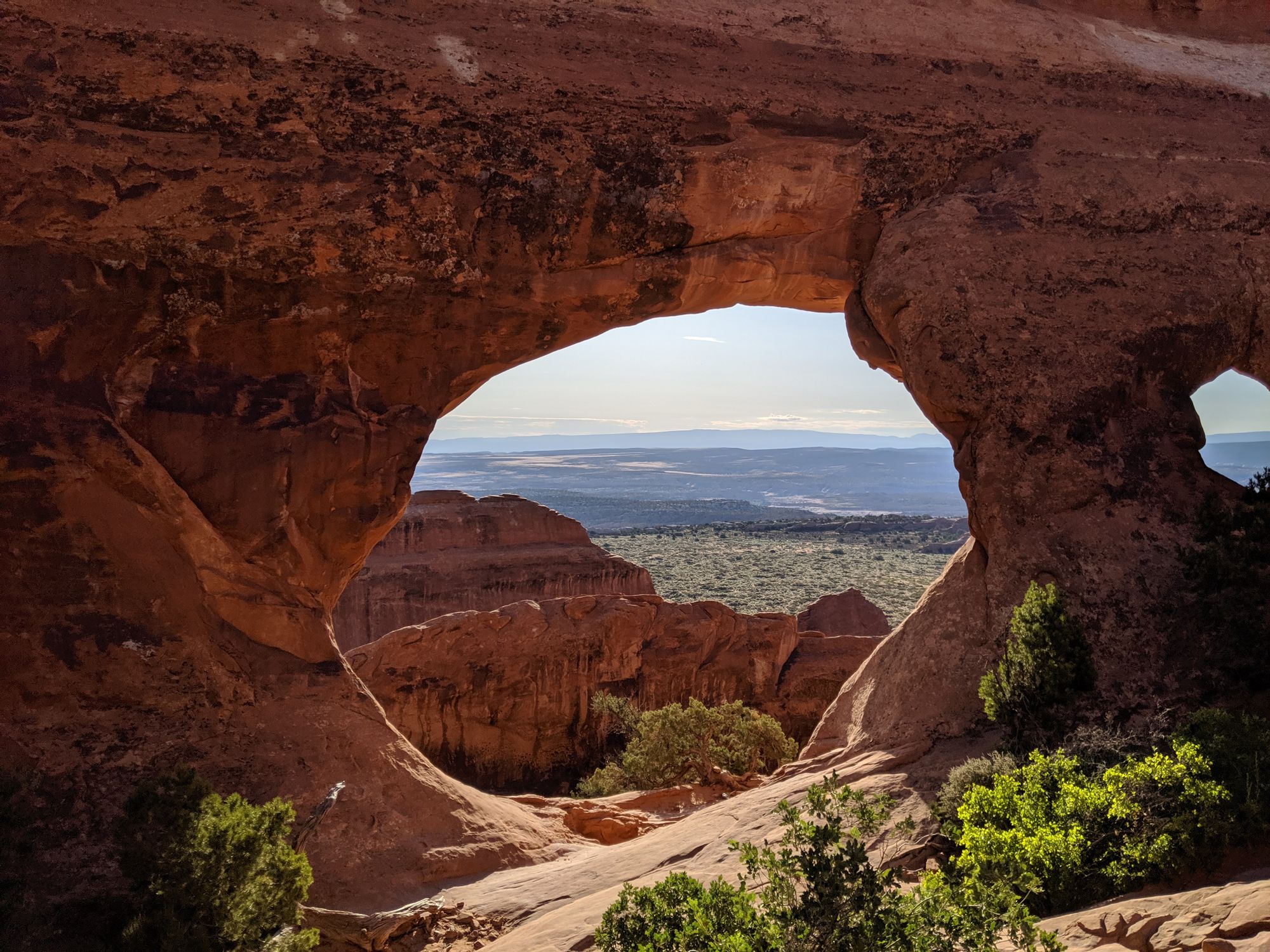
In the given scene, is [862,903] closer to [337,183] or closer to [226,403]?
[226,403]

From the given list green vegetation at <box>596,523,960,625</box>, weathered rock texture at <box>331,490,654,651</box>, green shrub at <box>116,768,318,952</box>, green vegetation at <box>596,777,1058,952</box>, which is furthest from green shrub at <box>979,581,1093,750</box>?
weathered rock texture at <box>331,490,654,651</box>

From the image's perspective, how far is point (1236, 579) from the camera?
1095 cm

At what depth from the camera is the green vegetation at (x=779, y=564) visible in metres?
42.1

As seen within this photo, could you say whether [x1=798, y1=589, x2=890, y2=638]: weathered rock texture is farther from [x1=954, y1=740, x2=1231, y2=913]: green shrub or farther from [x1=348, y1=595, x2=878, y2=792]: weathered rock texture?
[x1=954, y1=740, x2=1231, y2=913]: green shrub

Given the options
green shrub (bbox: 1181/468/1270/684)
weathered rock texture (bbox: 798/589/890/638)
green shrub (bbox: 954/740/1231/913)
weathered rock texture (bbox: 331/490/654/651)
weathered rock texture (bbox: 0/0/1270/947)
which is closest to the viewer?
green shrub (bbox: 954/740/1231/913)

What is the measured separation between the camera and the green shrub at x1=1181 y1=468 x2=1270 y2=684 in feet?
34.6

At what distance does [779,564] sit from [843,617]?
24.3 meters

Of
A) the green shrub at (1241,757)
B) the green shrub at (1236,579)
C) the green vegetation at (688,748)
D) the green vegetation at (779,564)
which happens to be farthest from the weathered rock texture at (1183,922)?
the green vegetation at (779,564)

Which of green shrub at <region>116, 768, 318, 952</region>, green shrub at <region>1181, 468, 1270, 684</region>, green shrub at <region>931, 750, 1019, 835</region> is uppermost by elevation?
green shrub at <region>1181, 468, 1270, 684</region>

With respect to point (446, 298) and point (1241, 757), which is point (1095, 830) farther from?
point (446, 298)

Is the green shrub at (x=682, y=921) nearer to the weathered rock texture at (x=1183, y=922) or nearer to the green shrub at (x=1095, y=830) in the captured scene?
the green shrub at (x=1095, y=830)

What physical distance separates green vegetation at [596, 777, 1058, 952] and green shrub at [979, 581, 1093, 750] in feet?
14.0

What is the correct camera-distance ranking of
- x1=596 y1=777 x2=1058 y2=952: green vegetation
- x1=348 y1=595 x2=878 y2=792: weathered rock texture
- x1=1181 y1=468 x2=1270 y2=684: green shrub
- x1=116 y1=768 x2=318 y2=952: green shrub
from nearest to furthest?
x1=596 y1=777 x2=1058 y2=952: green vegetation
x1=116 y1=768 x2=318 y2=952: green shrub
x1=1181 y1=468 x2=1270 y2=684: green shrub
x1=348 y1=595 x2=878 y2=792: weathered rock texture

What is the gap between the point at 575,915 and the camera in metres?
9.39
